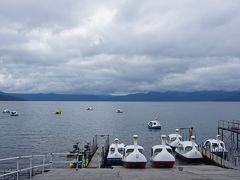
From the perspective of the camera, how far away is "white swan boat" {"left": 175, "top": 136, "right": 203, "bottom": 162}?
40906mm

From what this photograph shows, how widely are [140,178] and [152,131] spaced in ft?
260

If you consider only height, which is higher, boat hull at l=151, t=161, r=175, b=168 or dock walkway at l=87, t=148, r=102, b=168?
boat hull at l=151, t=161, r=175, b=168

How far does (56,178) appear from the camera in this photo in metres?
19.2

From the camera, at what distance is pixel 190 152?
41.3m

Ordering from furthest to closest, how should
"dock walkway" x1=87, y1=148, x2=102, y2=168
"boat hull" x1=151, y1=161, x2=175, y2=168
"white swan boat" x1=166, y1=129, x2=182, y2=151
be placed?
"white swan boat" x1=166, y1=129, x2=182, y2=151 → "dock walkway" x1=87, y1=148, x2=102, y2=168 → "boat hull" x1=151, y1=161, x2=175, y2=168

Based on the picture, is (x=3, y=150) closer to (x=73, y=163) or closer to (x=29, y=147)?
(x=29, y=147)

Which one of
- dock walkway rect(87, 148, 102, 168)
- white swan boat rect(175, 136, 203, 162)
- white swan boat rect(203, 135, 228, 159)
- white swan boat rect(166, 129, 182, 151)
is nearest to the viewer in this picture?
dock walkway rect(87, 148, 102, 168)

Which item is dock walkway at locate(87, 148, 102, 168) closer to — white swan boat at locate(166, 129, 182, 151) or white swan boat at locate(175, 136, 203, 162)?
white swan boat at locate(175, 136, 203, 162)

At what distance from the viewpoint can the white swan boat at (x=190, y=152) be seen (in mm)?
40906

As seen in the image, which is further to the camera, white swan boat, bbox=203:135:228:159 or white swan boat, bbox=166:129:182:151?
white swan boat, bbox=166:129:182:151

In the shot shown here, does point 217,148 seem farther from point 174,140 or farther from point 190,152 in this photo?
point 174,140

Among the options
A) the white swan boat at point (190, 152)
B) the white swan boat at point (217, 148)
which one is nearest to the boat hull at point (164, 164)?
the white swan boat at point (190, 152)

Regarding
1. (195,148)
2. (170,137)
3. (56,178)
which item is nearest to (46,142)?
(170,137)

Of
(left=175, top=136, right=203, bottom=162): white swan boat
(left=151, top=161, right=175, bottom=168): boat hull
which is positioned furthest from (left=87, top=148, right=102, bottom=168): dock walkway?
(left=175, top=136, right=203, bottom=162): white swan boat
